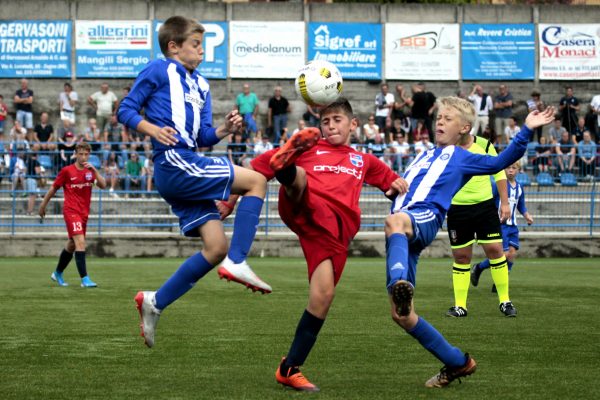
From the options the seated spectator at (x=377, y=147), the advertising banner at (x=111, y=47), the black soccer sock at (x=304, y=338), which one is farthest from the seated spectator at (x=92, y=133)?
the black soccer sock at (x=304, y=338)

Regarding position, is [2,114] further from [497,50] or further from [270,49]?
[497,50]

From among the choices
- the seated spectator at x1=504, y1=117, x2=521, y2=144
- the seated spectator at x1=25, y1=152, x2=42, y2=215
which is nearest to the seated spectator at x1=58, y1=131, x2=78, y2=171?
the seated spectator at x1=25, y1=152, x2=42, y2=215

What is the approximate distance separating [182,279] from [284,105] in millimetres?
20325

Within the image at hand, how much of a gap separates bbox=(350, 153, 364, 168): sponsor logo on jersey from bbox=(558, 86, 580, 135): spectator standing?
21.6 meters

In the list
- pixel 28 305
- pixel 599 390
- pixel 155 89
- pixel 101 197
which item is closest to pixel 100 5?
pixel 101 197

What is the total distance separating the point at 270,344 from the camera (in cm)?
802

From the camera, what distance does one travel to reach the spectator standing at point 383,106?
2666cm

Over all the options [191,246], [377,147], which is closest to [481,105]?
[377,147]

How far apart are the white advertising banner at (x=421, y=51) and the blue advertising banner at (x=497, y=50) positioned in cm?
35

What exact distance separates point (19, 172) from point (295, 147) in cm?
1773

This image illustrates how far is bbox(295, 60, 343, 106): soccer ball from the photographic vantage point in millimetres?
6820

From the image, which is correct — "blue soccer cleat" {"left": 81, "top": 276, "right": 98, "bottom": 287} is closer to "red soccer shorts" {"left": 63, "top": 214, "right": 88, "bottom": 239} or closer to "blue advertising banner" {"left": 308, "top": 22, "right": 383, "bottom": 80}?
"red soccer shorts" {"left": 63, "top": 214, "right": 88, "bottom": 239}

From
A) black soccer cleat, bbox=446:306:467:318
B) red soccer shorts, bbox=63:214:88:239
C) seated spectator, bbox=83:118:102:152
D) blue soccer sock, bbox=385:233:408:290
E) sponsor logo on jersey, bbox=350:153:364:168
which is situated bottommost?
black soccer cleat, bbox=446:306:467:318

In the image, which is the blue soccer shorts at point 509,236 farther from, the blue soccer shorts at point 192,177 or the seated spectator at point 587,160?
the seated spectator at point 587,160
